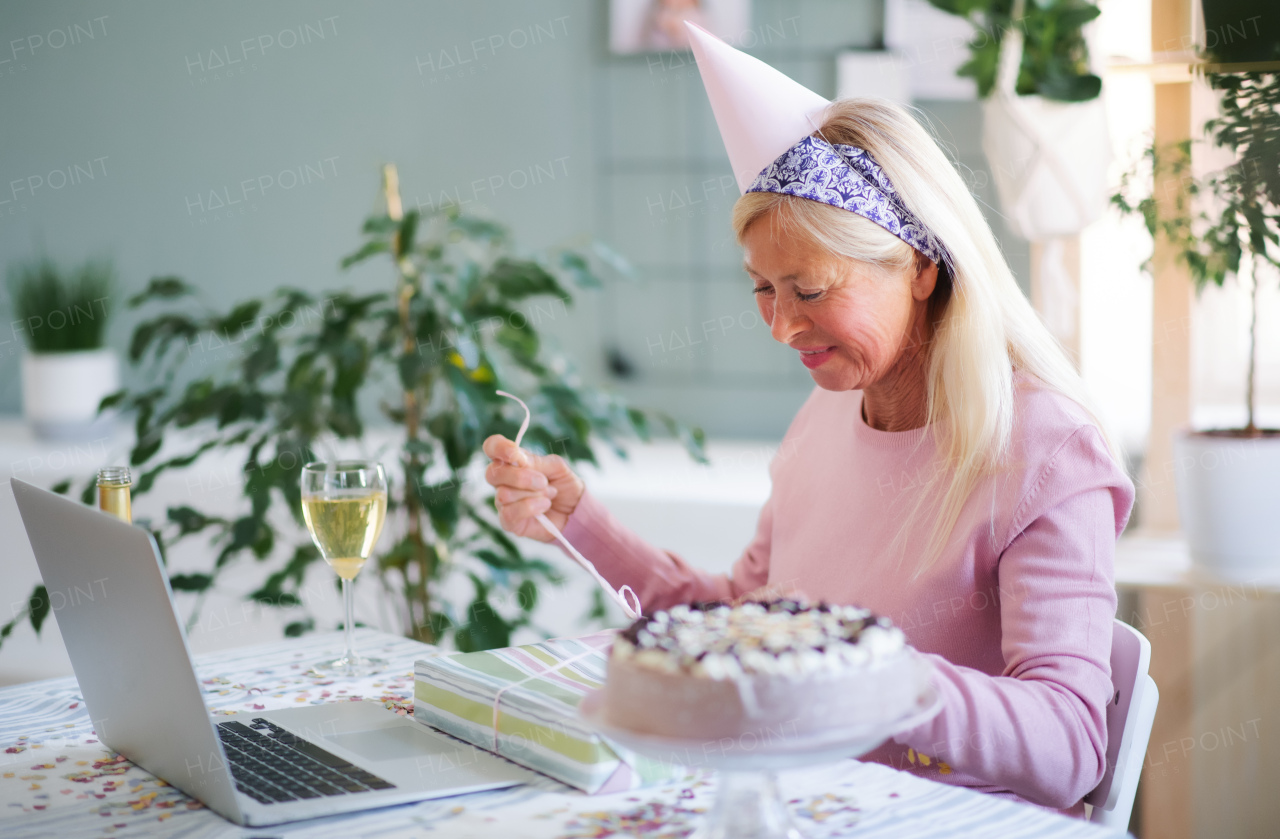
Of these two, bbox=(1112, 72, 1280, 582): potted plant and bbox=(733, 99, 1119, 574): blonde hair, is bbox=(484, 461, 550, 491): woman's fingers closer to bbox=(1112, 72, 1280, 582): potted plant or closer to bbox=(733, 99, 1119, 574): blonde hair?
bbox=(733, 99, 1119, 574): blonde hair

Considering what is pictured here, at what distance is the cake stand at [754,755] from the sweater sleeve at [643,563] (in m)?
0.67

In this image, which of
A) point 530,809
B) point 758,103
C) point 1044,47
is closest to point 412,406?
point 758,103

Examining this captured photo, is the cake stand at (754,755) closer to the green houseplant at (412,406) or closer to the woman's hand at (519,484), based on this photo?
the woman's hand at (519,484)

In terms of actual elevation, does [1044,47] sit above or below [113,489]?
above

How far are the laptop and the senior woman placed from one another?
37 cm

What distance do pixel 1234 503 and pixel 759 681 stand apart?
1553 millimetres

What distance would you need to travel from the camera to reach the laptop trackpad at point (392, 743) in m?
0.99

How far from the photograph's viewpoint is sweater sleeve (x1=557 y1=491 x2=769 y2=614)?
146 cm

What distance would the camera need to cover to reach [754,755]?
70 centimetres

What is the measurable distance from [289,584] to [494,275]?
1626 millimetres

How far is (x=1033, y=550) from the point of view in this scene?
1.14 meters

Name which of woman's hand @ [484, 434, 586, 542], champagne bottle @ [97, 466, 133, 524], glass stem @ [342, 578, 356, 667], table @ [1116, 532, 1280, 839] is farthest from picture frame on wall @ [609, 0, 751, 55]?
champagne bottle @ [97, 466, 133, 524]

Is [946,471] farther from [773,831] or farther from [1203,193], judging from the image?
[1203,193]

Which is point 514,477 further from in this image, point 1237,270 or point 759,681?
point 1237,270
